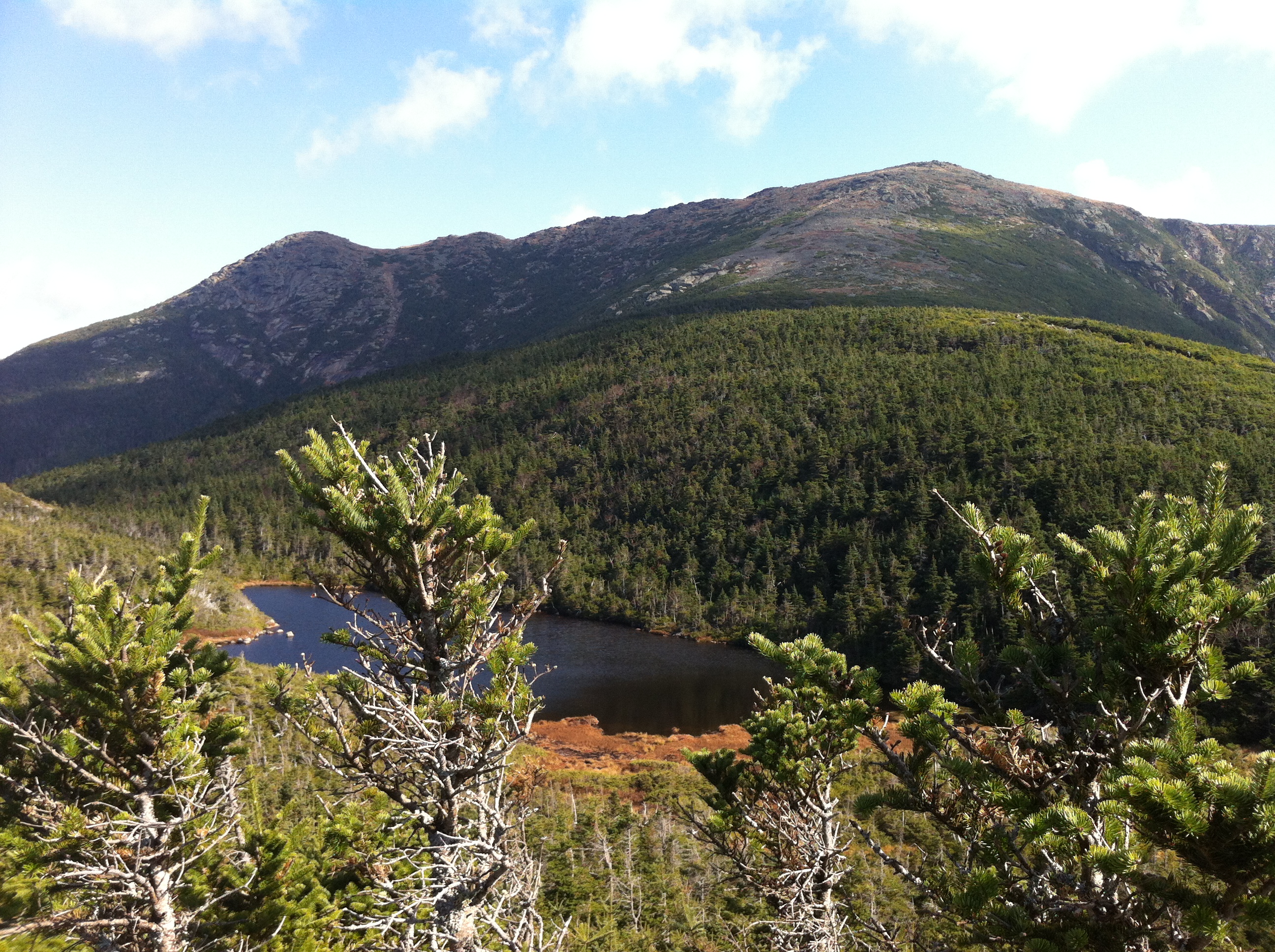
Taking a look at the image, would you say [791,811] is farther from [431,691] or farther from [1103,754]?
[1103,754]

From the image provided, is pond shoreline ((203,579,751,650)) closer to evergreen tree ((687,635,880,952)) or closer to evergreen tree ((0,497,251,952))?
evergreen tree ((687,635,880,952))

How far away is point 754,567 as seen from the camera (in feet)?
293

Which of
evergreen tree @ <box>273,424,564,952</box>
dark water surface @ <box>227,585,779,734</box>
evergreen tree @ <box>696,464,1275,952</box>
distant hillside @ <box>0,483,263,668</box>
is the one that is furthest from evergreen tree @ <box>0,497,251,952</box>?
distant hillside @ <box>0,483,263,668</box>

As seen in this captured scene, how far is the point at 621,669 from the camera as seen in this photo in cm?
6588

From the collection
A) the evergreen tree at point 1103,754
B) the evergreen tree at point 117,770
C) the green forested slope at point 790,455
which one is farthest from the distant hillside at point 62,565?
the evergreen tree at point 1103,754

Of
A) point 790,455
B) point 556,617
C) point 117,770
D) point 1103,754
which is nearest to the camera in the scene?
point 1103,754

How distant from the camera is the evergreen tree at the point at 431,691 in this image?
5.41m

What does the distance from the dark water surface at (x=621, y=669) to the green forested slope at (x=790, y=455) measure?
7965 millimetres

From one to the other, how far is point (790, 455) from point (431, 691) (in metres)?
105

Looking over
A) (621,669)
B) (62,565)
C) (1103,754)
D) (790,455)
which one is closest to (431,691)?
(1103,754)

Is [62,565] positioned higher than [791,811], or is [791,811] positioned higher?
[791,811]

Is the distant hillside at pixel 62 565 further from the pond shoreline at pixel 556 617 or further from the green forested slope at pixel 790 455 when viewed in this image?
the green forested slope at pixel 790 455

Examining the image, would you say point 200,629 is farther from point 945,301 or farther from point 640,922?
point 945,301

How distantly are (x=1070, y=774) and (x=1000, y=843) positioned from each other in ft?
2.37
